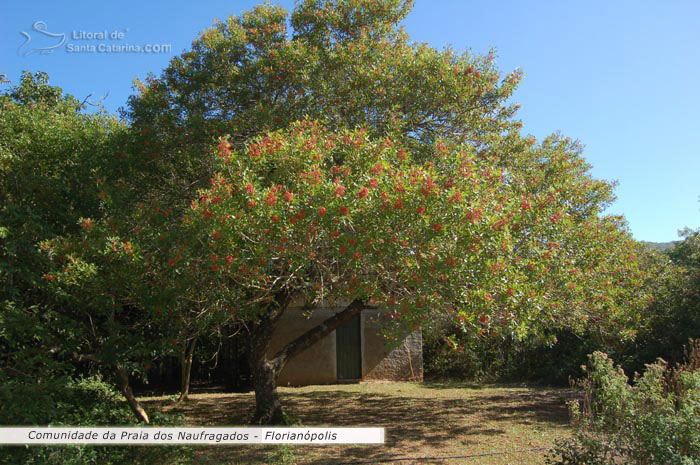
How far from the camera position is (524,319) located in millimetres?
5664

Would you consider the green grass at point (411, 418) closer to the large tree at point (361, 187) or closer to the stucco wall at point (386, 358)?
the stucco wall at point (386, 358)

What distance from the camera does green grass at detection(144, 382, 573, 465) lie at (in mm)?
6801

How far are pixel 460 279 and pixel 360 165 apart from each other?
2.00m

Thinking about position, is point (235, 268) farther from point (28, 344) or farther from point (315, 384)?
point (315, 384)

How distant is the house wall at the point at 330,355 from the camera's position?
14.3 metres

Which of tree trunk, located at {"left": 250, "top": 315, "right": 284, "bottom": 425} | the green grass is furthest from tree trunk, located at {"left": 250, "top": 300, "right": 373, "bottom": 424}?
the green grass

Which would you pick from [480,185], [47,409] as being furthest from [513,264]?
[47,409]

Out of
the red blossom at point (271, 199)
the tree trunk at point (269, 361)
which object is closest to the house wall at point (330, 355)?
the tree trunk at point (269, 361)

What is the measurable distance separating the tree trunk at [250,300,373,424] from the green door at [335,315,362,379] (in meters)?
5.58

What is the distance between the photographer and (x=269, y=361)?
354 inches

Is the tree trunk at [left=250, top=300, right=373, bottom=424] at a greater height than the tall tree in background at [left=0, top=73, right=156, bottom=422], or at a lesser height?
lesser
